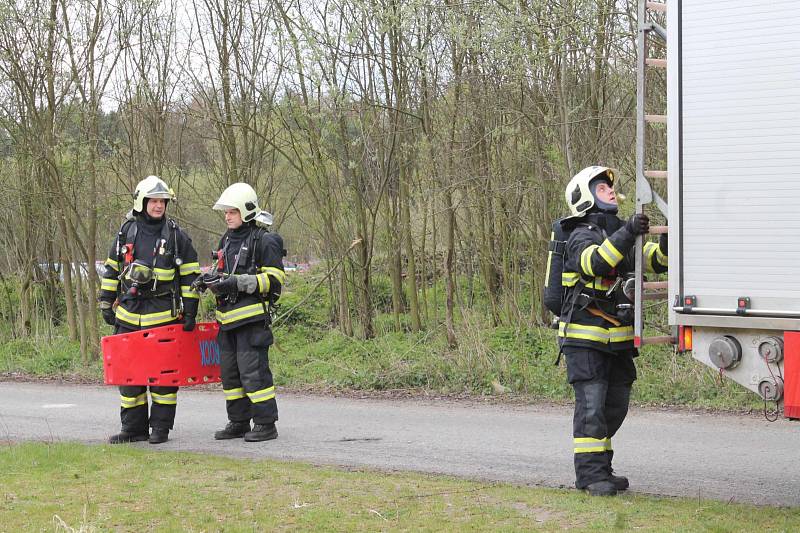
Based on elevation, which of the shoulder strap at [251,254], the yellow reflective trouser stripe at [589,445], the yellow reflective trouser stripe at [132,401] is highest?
the shoulder strap at [251,254]

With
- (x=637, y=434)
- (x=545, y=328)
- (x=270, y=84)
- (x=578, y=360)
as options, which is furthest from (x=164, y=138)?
(x=578, y=360)

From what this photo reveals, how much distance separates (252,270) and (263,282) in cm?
18

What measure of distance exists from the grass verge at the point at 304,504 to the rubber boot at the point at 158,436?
3.89 feet

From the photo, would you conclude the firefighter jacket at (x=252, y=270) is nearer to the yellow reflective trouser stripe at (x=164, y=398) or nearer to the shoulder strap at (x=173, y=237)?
the shoulder strap at (x=173, y=237)

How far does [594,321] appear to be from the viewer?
5.89 m

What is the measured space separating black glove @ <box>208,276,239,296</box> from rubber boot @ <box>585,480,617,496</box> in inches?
135

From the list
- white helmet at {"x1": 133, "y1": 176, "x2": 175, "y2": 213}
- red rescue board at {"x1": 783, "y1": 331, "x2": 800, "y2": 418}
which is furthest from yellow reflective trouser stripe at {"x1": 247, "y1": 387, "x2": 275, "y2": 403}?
red rescue board at {"x1": 783, "y1": 331, "x2": 800, "y2": 418}

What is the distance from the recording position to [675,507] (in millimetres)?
5418

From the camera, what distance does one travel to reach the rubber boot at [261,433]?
804cm

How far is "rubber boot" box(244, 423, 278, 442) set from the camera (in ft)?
26.4

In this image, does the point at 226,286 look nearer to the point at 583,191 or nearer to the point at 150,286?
the point at 150,286

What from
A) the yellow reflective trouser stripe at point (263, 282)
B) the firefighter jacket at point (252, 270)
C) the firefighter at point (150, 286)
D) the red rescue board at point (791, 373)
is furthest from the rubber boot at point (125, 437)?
the red rescue board at point (791, 373)

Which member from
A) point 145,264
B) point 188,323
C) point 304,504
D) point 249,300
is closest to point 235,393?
point 188,323

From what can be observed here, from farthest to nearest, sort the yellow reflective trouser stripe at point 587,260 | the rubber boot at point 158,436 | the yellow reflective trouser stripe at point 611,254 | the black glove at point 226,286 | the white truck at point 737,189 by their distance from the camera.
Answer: the rubber boot at point 158,436 → the black glove at point 226,286 → the yellow reflective trouser stripe at point 587,260 → the yellow reflective trouser stripe at point 611,254 → the white truck at point 737,189
